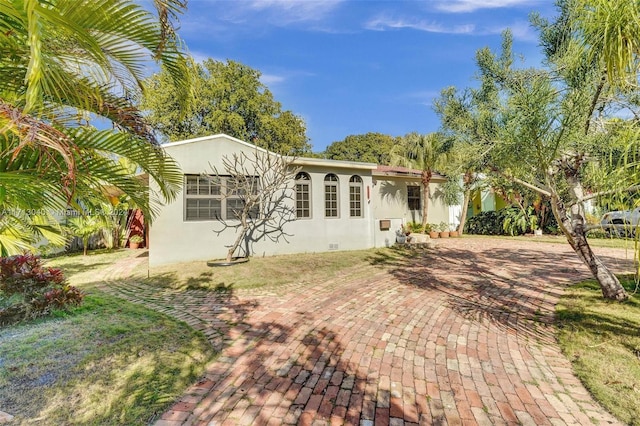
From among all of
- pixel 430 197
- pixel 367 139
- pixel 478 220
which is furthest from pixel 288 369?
pixel 367 139

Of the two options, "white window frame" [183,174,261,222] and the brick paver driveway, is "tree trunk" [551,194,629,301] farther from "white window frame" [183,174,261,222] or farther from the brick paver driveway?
"white window frame" [183,174,261,222]

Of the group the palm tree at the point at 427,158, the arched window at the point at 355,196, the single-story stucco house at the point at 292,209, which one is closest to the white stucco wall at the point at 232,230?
the single-story stucco house at the point at 292,209

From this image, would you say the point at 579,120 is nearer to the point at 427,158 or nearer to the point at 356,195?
the point at 356,195

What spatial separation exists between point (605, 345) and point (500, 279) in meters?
3.75

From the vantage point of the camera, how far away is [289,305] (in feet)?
18.7

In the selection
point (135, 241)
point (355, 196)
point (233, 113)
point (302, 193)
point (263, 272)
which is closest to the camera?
point (263, 272)

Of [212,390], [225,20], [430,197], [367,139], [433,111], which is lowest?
[212,390]

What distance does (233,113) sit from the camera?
81.4 feet

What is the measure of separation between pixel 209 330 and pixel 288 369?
1.74 m

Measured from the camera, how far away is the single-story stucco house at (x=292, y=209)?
9406mm

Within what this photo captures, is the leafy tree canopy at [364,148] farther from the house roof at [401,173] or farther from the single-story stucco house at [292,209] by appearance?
the single-story stucco house at [292,209]

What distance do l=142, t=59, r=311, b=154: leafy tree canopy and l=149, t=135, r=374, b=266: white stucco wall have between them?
502 inches

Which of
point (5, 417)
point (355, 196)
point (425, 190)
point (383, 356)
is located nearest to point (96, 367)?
point (5, 417)

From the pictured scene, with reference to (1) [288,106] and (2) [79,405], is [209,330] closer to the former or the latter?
(2) [79,405]
